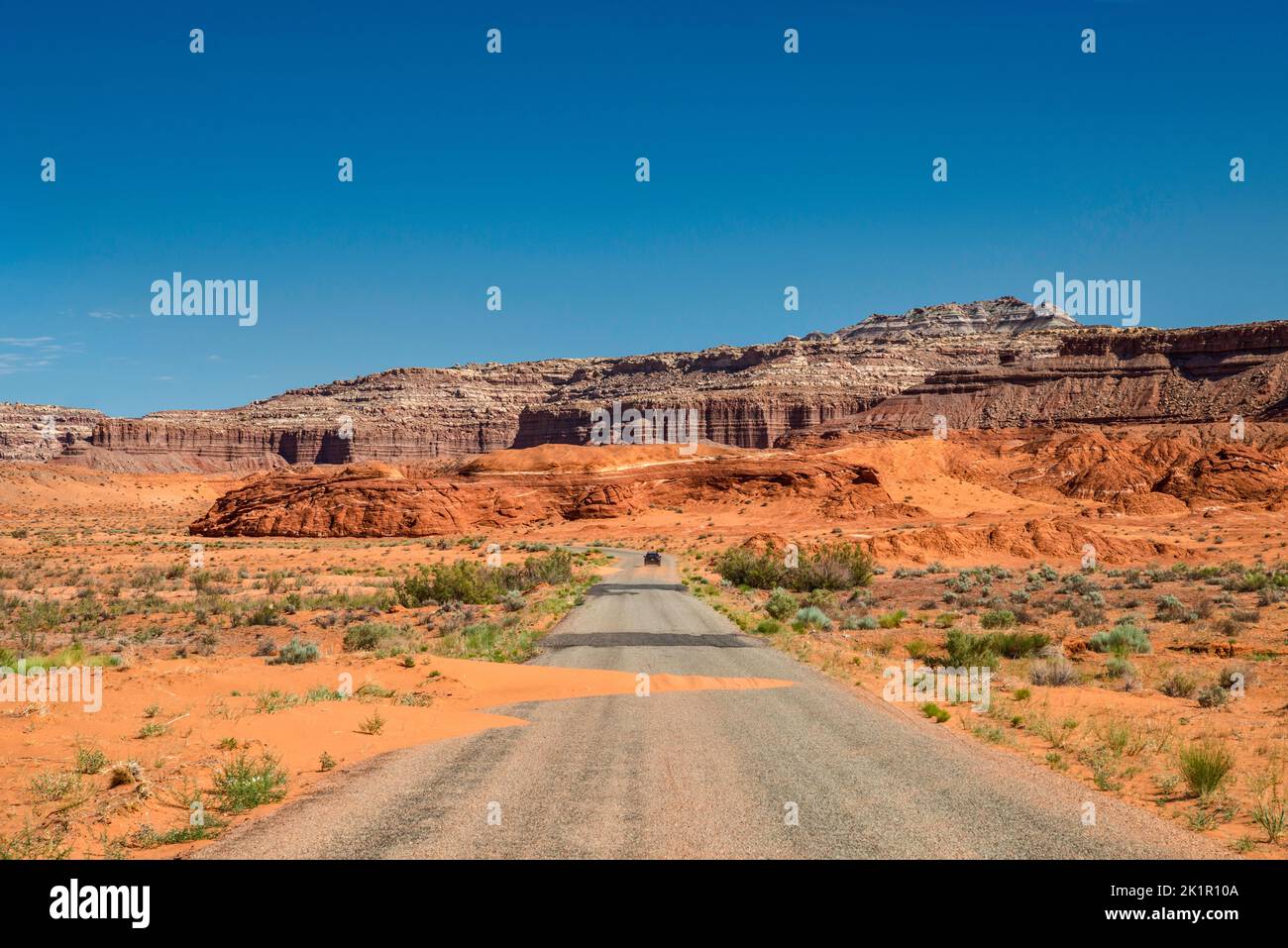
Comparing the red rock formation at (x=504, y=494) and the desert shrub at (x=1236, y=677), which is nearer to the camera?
the desert shrub at (x=1236, y=677)

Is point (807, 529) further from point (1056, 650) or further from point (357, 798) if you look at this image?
point (357, 798)

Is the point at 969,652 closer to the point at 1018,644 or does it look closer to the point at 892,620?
the point at 1018,644

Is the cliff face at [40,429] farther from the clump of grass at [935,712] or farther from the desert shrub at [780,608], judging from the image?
A: the clump of grass at [935,712]

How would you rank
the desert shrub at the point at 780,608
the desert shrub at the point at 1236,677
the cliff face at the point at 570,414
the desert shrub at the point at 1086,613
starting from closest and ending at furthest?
the desert shrub at the point at 1236,677 → the desert shrub at the point at 1086,613 → the desert shrub at the point at 780,608 → the cliff face at the point at 570,414

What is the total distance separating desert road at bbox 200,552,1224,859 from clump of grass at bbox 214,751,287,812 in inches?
13.8

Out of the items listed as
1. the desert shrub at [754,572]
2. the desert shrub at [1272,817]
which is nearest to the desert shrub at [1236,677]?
the desert shrub at [1272,817]

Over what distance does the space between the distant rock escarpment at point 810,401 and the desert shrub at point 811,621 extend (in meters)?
91.5

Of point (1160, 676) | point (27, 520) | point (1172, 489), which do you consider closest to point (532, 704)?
point (1160, 676)

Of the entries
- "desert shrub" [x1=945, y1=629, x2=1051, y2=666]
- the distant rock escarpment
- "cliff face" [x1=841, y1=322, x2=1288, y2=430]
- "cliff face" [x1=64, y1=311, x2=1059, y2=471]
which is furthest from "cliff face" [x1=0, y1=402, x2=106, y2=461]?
"desert shrub" [x1=945, y1=629, x2=1051, y2=666]

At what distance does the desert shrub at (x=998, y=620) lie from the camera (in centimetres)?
2300

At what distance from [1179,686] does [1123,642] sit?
511 centimetres
